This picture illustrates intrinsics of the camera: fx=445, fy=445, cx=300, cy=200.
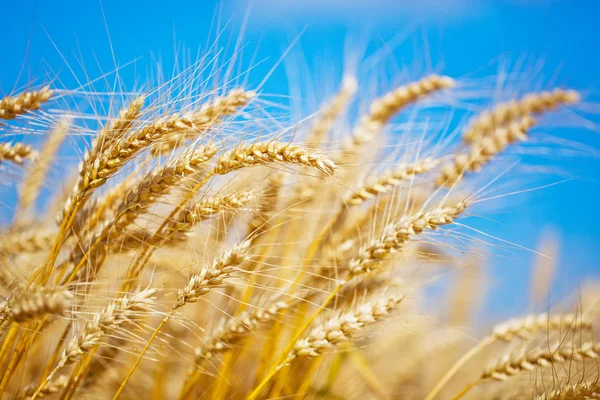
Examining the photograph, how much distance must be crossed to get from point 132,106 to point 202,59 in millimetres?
286

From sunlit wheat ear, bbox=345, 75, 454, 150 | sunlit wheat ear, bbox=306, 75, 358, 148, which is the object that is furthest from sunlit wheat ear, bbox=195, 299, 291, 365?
sunlit wheat ear, bbox=345, 75, 454, 150

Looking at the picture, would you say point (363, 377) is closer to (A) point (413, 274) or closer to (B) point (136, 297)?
(A) point (413, 274)

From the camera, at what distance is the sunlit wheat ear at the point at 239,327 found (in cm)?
145

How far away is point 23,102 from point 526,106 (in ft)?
7.15

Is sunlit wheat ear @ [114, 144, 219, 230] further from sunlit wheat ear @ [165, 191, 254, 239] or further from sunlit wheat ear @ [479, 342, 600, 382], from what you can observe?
sunlit wheat ear @ [479, 342, 600, 382]

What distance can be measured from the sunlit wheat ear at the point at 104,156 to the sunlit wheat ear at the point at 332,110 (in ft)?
3.73

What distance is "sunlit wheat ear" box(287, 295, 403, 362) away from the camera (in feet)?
4.23

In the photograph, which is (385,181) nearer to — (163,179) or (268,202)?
(268,202)

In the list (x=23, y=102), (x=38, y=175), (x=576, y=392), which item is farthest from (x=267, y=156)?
(x=38, y=175)

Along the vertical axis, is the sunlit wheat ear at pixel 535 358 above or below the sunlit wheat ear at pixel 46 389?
above

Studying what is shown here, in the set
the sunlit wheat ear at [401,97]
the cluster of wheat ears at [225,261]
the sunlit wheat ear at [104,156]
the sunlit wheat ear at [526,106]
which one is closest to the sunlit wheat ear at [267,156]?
the cluster of wheat ears at [225,261]

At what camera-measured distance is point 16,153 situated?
4.61ft

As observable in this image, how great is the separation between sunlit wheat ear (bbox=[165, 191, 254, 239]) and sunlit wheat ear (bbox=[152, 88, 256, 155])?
0.20m

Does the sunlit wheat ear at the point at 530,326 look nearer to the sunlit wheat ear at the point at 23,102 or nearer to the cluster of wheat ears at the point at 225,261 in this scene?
the cluster of wheat ears at the point at 225,261
